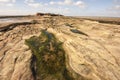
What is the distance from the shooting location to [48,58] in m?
12.3

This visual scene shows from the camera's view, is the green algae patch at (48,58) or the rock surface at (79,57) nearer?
the rock surface at (79,57)

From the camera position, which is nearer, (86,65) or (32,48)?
(86,65)

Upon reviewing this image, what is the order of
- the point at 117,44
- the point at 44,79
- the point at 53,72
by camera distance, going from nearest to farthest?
the point at 44,79
the point at 53,72
the point at 117,44

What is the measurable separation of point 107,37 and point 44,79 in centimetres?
708

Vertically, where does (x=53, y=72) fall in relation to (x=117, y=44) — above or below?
below

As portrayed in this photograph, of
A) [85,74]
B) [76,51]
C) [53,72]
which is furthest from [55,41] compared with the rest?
[85,74]

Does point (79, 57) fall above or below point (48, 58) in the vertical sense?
above

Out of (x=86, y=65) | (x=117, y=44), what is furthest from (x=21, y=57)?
(x=117, y=44)

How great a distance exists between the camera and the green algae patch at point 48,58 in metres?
10.7

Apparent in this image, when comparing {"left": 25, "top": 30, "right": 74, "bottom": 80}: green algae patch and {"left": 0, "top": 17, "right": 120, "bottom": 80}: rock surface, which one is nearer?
{"left": 0, "top": 17, "right": 120, "bottom": 80}: rock surface

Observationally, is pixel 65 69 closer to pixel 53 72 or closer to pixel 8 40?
pixel 53 72

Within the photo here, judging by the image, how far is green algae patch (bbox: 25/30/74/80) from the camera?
10.7 meters

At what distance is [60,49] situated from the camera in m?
13.3

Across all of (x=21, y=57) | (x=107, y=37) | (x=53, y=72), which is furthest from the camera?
(x=107, y=37)
